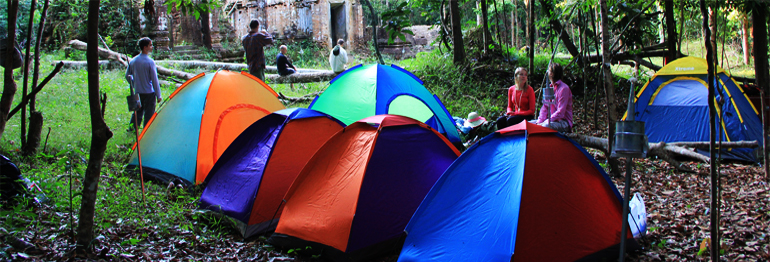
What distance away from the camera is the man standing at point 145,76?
6332mm

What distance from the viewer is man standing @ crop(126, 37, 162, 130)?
20.8 feet

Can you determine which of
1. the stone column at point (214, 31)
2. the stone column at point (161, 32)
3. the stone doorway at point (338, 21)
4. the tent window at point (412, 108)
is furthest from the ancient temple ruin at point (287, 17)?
→ the tent window at point (412, 108)

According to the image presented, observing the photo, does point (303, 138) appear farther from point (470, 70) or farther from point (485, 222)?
point (470, 70)

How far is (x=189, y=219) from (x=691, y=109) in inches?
235

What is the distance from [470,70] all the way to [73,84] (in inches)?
302

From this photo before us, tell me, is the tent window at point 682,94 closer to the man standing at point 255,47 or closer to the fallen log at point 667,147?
the fallen log at point 667,147

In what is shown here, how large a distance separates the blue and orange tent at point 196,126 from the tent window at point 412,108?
180 cm

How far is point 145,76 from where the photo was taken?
6.40m

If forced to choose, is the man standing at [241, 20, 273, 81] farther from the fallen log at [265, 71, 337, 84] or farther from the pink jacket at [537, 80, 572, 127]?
the pink jacket at [537, 80, 572, 127]

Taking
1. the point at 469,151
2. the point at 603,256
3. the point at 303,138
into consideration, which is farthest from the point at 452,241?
the point at 303,138

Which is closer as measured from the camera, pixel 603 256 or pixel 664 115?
pixel 603 256

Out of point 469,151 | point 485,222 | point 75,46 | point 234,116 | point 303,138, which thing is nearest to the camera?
point 485,222

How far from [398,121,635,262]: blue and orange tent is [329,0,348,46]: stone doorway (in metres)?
16.2

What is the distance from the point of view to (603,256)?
317cm
